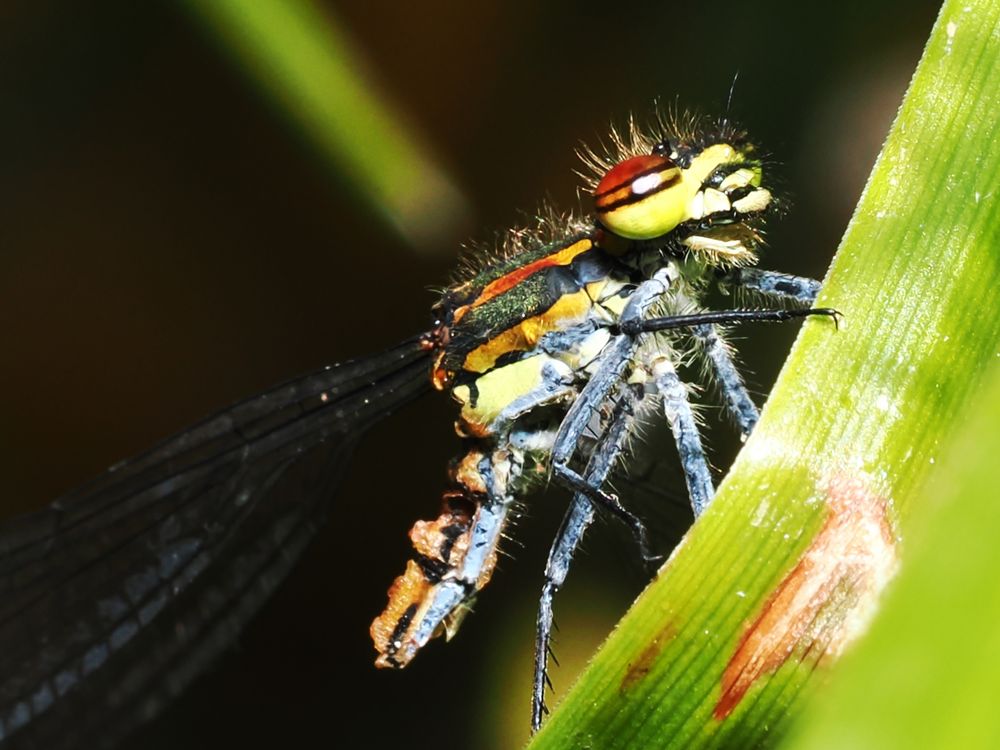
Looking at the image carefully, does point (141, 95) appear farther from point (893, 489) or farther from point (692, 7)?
point (893, 489)

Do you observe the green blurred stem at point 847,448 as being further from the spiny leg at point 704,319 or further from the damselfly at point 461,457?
the damselfly at point 461,457

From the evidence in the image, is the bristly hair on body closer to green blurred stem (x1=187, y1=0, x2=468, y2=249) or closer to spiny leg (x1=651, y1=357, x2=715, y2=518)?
spiny leg (x1=651, y1=357, x2=715, y2=518)

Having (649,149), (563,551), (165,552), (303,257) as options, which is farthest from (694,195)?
(303,257)

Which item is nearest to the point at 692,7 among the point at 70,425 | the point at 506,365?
the point at 506,365

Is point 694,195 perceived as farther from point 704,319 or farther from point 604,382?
point 604,382

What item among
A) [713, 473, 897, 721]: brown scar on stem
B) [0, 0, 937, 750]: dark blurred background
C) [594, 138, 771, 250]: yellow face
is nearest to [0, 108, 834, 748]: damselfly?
[594, 138, 771, 250]: yellow face

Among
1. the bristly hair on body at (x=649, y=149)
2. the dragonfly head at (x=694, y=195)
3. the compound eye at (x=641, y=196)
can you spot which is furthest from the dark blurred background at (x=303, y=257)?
the compound eye at (x=641, y=196)

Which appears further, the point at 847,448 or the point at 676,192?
the point at 676,192
